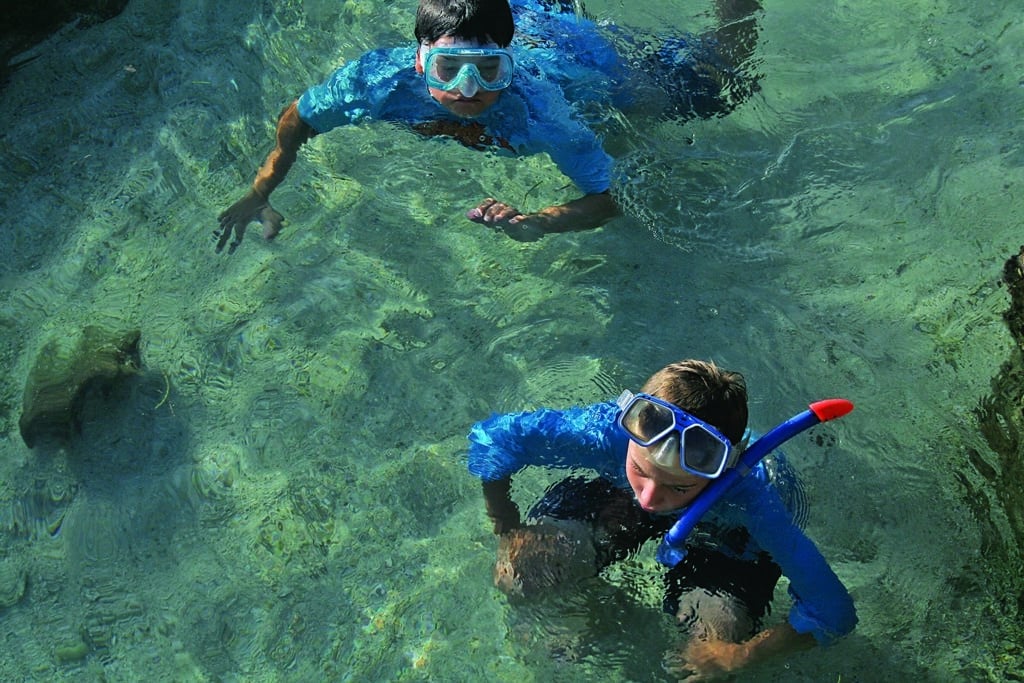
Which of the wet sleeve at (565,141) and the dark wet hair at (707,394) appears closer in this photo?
the dark wet hair at (707,394)

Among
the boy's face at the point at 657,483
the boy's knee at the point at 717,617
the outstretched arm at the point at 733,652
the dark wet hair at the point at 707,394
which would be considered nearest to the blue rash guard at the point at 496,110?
the dark wet hair at the point at 707,394

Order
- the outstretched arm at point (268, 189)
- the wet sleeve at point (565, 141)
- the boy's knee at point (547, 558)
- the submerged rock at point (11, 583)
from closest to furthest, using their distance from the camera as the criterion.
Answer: the boy's knee at point (547, 558), the submerged rock at point (11, 583), the wet sleeve at point (565, 141), the outstretched arm at point (268, 189)

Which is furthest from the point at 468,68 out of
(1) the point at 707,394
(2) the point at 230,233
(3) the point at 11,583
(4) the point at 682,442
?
(3) the point at 11,583

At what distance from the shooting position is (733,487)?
3318mm

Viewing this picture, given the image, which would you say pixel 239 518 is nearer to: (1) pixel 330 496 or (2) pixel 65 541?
(1) pixel 330 496

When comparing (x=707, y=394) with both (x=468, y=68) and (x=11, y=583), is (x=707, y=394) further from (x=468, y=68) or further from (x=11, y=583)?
(x=11, y=583)

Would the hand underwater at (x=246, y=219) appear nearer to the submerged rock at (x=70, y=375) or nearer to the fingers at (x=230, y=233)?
the fingers at (x=230, y=233)

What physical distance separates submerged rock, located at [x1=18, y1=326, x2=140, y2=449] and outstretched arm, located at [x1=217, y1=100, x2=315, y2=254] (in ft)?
2.20

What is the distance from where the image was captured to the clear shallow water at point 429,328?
3.89 meters

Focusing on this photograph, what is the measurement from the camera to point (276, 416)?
4.45 meters

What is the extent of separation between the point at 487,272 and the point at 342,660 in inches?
73.3

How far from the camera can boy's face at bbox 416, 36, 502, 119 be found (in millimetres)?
4477

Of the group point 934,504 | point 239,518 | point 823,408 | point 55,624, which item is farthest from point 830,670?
point 55,624

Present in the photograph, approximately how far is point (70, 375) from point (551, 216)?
2154mm
